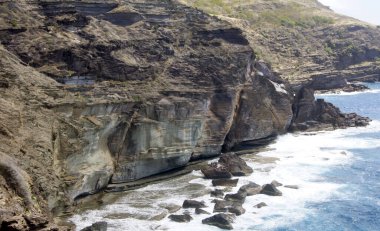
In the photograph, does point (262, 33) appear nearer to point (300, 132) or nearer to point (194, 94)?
point (300, 132)

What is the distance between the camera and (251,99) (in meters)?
59.9

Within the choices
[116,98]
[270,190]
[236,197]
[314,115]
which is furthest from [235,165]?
[314,115]

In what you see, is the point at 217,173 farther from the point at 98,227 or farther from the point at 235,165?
the point at 98,227

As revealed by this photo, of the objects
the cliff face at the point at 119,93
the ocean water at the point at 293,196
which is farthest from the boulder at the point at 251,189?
the cliff face at the point at 119,93

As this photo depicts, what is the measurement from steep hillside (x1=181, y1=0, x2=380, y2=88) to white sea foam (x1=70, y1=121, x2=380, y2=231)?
49214mm

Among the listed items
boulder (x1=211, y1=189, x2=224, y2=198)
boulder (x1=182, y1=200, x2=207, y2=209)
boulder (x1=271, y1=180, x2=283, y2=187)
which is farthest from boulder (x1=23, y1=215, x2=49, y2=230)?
boulder (x1=271, y1=180, x2=283, y2=187)

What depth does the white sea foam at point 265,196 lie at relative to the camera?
3609 centimetres

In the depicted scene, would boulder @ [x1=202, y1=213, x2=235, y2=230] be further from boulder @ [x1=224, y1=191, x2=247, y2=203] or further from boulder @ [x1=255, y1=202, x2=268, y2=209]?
boulder @ [x1=224, y1=191, x2=247, y2=203]

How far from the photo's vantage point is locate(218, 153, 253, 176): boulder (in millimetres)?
47950

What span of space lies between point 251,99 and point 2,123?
33980 mm

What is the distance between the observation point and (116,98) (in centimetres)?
4469

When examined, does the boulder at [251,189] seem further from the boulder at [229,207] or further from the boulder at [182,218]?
the boulder at [182,218]

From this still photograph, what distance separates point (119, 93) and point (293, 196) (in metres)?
17.6

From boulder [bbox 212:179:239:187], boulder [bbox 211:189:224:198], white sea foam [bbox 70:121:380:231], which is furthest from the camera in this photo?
boulder [bbox 212:179:239:187]
